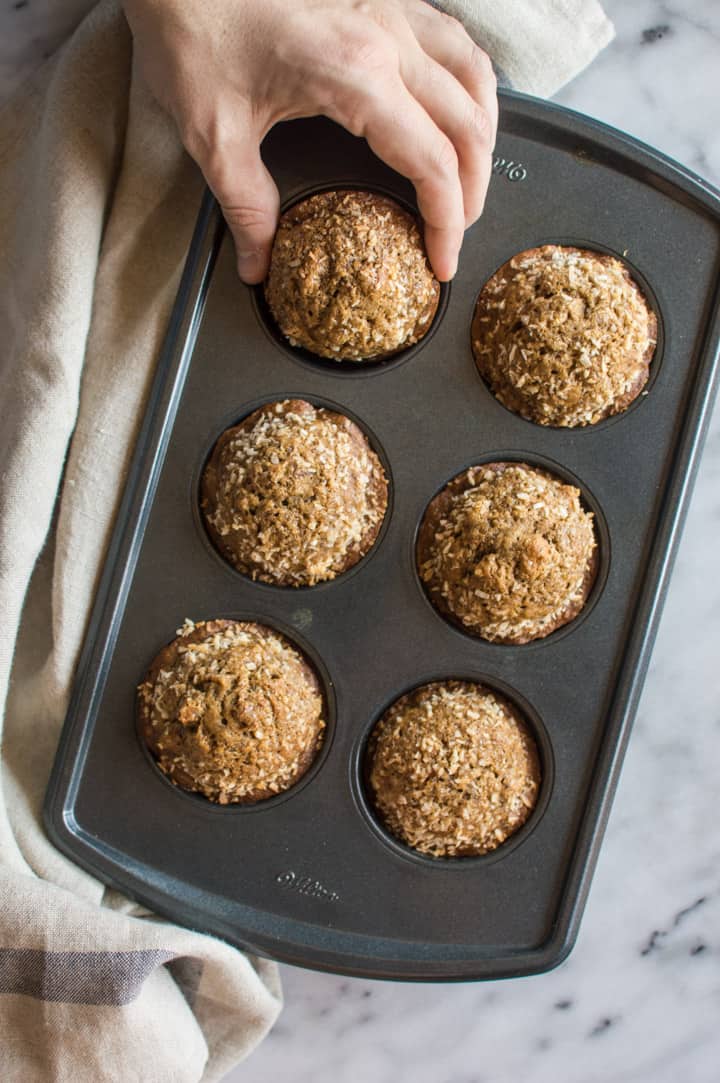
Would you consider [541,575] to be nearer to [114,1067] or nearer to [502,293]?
[502,293]

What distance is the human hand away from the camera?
1.70 metres

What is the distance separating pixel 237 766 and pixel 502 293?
40.5 inches

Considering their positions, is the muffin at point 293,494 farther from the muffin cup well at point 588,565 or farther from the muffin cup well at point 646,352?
the muffin cup well at point 646,352

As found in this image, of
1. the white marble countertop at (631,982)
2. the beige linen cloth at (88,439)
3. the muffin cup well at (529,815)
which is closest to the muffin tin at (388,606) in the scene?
the muffin cup well at (529,815)

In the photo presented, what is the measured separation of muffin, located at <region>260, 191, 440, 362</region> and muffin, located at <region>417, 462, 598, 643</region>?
1.11 ft

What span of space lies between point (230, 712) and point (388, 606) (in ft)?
1.20

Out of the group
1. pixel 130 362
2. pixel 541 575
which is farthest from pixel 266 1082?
pixel 130 362

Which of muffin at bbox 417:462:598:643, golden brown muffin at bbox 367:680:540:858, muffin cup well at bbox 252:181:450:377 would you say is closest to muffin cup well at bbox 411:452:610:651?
muffin at bbox 417:462:598:643

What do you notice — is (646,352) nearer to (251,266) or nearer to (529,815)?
(251,266)

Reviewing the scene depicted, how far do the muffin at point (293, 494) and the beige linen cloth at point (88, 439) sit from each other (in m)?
0.28

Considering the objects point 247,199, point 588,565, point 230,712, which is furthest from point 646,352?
point 230,712

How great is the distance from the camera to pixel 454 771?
1873 mm

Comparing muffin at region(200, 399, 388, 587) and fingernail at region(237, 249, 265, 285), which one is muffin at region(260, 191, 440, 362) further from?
muffin at region(200, 399, 388, 587)

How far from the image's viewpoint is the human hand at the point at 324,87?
1697 mm
